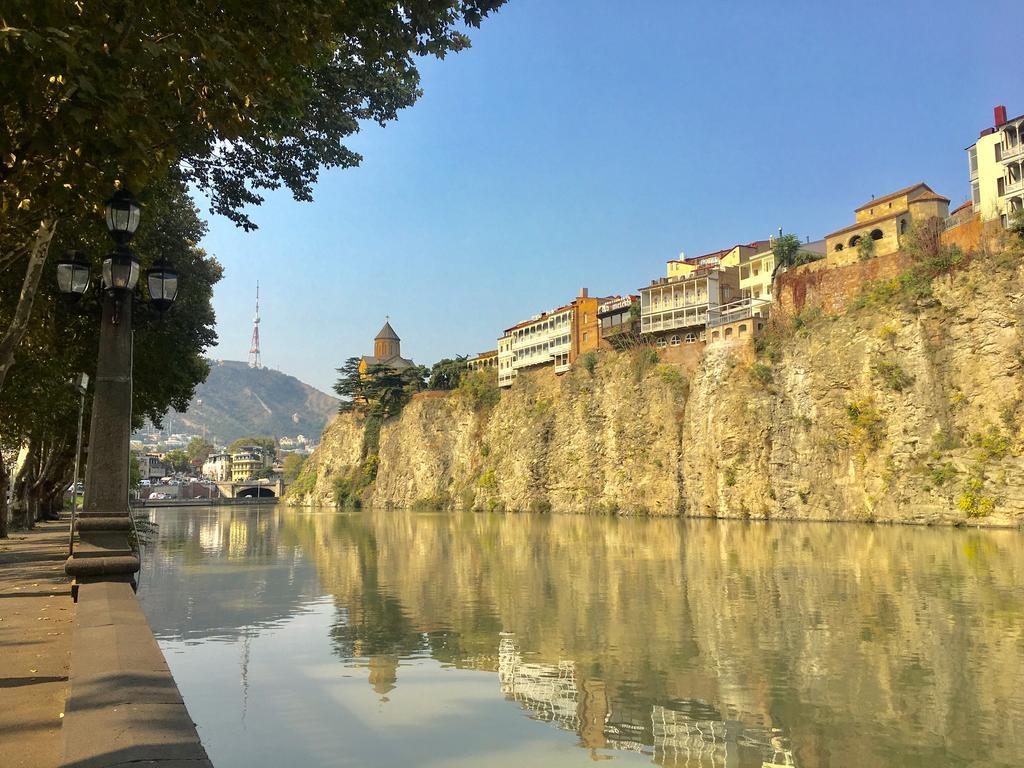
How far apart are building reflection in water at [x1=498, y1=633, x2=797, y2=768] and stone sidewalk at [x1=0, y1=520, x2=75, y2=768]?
504 centimetres

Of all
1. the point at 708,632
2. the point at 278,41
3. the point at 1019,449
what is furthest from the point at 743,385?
the point at 278,41

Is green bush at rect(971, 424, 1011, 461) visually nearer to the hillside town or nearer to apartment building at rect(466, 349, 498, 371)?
the hillside town

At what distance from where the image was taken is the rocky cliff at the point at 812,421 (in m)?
43.6

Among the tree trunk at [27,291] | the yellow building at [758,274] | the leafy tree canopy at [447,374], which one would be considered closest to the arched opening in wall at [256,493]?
the leafy tree canopy at [447,374]

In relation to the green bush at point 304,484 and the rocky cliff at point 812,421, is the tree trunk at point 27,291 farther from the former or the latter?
the green bush at point 304,484

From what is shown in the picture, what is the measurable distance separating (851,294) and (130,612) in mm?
54533

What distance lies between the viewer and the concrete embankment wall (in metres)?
3.44

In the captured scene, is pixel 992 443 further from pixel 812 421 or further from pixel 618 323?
pixel 618 323

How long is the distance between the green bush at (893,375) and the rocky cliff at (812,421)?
113mm

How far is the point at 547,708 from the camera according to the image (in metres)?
9.48

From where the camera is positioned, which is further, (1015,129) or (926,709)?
(1015,129)

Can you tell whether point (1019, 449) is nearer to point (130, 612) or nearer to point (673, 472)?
point (673, 472)

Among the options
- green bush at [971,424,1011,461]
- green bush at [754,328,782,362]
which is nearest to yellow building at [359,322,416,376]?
green bush at [754,328,782,362]

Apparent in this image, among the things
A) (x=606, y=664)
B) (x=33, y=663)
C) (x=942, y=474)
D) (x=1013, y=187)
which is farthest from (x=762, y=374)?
(x=33, y=663)
